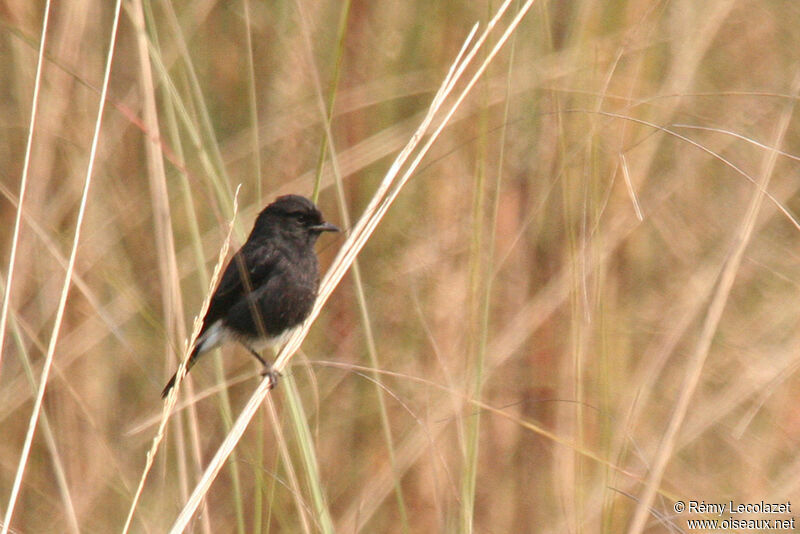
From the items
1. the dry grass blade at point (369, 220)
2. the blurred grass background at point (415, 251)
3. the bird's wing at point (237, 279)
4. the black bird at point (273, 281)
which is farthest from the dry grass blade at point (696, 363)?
the bird's wing at point (237, 279)

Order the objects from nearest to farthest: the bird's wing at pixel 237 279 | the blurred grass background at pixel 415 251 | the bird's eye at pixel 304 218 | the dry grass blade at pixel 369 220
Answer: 1. the dry grass blade at pixel 369 220
2. the blurred grass background at pixel 415 251
3. the bird's eye at pixel 304 218
4. the bird's wing at pixel 237 279

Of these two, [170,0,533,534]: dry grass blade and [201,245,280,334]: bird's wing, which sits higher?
[170,0,533,534]: dry grass blade

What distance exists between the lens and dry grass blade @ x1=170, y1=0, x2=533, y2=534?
6.51 ft

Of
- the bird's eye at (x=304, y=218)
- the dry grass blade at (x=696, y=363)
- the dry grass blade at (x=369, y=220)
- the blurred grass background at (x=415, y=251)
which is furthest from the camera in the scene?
the bird's eye at (x=304, y=218)

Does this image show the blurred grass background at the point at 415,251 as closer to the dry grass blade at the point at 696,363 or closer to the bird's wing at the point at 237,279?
the bird's wing at the point at 237,279

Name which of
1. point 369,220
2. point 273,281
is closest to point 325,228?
point 273,281

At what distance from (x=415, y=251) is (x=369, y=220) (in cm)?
142

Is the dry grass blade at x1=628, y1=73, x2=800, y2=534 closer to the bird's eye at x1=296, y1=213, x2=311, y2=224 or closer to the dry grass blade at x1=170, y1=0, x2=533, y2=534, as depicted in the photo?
the dry grass blade at x1=170, y1=0, x2=533, y2=534

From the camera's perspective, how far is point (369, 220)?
2457 mm

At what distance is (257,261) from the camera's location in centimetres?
395

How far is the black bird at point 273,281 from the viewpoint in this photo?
148 inches

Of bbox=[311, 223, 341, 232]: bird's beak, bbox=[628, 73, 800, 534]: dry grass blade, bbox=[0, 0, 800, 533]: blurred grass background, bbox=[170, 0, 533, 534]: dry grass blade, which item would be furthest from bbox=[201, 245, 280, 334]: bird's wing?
bbox=[628, 73, 800, 534]: dry grass blade

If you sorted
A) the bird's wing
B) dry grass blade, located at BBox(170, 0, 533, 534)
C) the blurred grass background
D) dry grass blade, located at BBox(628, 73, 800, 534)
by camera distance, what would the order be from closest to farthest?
dry grass blade, located at BBox(628, 73, 800, 534), dry grass blade, located at BBox(170, 0, 533, 534), the blurred grass background, the bird's wing

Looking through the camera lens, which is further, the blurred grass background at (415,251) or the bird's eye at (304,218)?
the bird's eye at (304,218)
